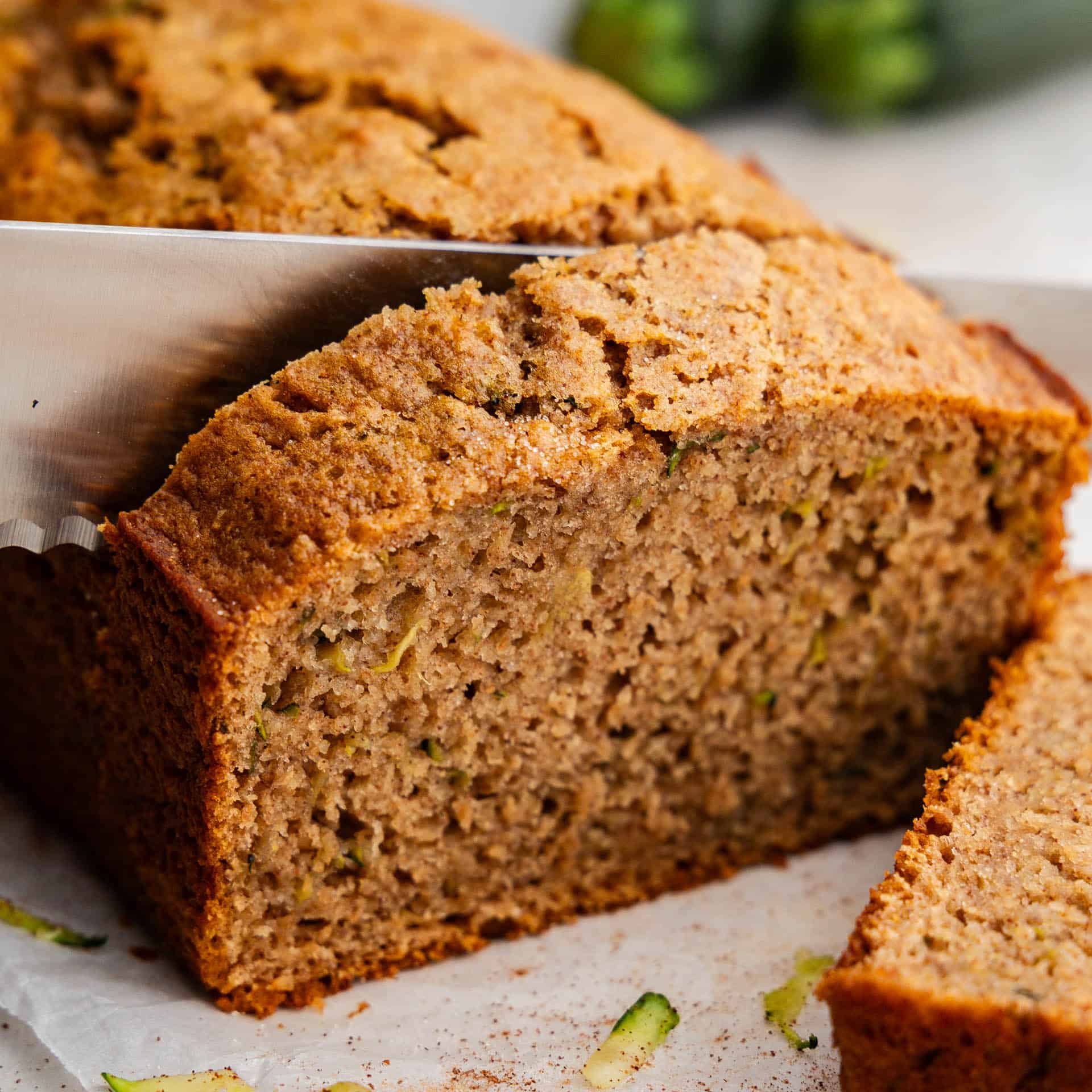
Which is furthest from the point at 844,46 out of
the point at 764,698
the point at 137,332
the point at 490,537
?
the point at 137,332

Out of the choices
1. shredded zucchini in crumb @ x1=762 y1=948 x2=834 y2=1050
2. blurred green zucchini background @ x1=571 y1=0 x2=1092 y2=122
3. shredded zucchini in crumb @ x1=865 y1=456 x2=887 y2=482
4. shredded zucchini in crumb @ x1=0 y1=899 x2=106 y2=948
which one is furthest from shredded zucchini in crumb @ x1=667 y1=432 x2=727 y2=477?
blurred green zucchini background @ x1=571 y1=0 x2=1092 y2=122

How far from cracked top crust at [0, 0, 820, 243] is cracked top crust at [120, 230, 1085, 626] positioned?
27 cm

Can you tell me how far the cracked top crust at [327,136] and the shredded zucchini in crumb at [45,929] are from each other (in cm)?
163

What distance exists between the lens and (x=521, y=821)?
10.6 feet

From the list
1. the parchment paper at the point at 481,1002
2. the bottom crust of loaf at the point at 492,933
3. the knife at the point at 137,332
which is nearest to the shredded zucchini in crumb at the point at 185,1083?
the parchment paper at the point at 481,1002

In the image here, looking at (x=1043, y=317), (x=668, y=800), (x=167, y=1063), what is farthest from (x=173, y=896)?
(x=1043, y=317)

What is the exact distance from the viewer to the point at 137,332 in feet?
9.14

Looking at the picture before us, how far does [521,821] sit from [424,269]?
128 centimetres

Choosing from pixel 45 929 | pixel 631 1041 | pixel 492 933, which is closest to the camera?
pixel 631 1041

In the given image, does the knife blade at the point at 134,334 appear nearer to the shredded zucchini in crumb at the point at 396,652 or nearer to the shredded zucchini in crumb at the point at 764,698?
the shredded zucchini in crumb at the point at 396,652

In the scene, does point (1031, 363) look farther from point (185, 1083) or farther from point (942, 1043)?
point (185, 1083)

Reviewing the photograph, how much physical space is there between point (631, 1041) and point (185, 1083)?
35.6 inches

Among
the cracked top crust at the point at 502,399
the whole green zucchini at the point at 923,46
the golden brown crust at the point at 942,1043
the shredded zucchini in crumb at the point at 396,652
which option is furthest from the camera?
the whole green zucchini at the point at 923,46

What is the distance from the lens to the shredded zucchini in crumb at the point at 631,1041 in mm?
2822
